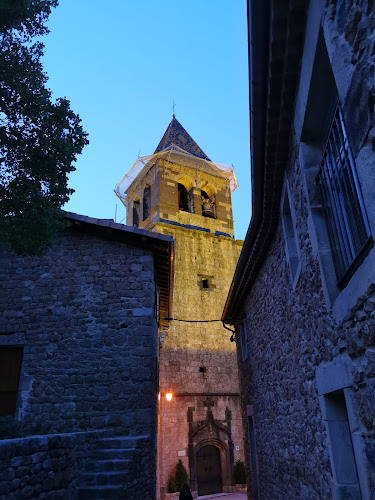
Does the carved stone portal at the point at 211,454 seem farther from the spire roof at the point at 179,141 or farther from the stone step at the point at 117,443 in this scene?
the spire roof at the point at 179,141

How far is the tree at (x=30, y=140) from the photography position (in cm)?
546

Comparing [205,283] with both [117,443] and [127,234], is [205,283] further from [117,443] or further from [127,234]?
[117,443]

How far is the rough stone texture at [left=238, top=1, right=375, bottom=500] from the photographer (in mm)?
2193

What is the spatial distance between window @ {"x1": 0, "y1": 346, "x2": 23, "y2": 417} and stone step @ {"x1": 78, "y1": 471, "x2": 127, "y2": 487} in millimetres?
2212

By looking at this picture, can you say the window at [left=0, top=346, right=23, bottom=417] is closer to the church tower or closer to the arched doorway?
the church tower

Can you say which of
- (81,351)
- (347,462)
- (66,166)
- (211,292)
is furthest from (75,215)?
(211,292)

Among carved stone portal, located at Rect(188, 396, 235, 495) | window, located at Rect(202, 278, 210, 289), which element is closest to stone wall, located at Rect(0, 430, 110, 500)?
carved stone portal, located at Rect(188, 396, 235, 495)

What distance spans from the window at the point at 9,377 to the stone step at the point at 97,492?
242 cm

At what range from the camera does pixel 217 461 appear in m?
15.6

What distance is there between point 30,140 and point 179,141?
65.1 ft

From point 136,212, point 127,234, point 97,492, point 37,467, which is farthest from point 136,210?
point 37,467

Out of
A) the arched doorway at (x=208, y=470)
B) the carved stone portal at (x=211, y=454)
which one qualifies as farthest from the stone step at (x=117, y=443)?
the arched doorway at (x=208, y=470)

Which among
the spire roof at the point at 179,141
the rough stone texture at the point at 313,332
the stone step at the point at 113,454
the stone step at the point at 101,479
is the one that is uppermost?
the spire roof at the point at 179,141

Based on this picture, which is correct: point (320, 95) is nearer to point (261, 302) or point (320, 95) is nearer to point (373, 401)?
point (373, 401)
